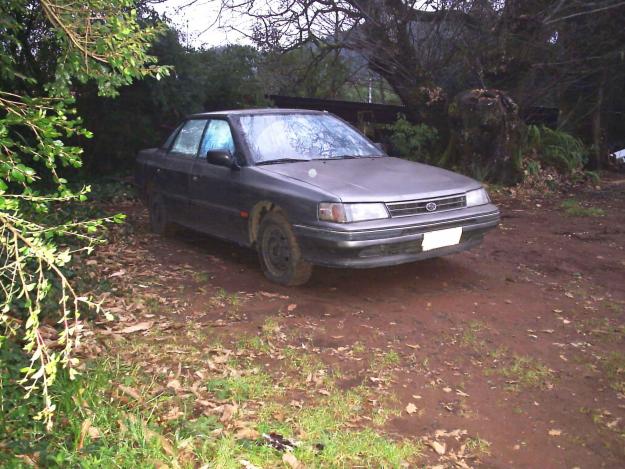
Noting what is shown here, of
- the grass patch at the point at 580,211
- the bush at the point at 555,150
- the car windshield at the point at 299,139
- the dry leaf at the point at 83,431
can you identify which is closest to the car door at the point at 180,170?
the car windshield at the point at 299,139

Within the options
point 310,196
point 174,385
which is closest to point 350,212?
point 310,196

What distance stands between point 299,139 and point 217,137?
88cm

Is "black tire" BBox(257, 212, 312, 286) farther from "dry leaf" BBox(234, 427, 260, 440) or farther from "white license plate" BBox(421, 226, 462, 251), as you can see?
"dry leaf" BBox(234, 427, 260, 440)

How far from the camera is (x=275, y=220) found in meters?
5.30

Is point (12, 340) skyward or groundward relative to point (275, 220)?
groundward

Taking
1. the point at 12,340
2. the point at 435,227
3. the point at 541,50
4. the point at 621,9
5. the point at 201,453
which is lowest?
the point at 201,453

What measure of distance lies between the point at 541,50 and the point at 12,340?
11.6m

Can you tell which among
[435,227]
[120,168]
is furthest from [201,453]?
[120,168]

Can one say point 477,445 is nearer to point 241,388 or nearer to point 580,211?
point 241,388

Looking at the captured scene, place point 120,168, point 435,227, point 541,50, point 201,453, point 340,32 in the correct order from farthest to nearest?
point 340,32
point 541,50
point 120,168
point 435,227
point 201,453

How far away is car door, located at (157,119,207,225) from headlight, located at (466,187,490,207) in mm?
2851

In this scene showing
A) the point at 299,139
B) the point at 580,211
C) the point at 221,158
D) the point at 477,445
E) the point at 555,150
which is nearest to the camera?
the point at 477,445

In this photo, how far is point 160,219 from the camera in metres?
7.28

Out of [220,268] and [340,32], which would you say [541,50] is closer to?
[340,32]
